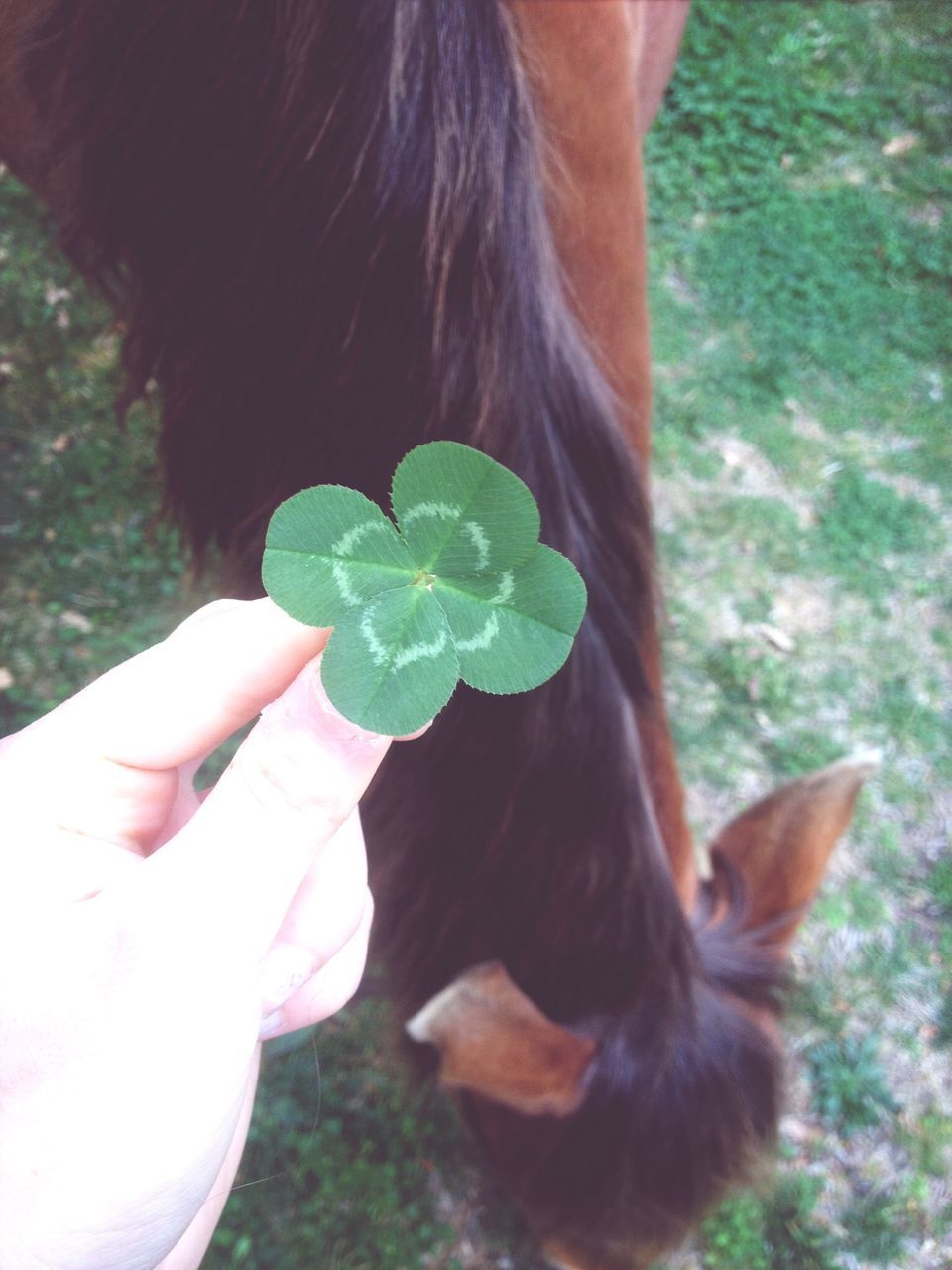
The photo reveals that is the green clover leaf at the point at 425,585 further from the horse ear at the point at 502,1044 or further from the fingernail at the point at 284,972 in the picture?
the horse ear at the point at 502,1044

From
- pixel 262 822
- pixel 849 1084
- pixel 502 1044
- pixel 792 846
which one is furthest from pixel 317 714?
pixel 849 1084

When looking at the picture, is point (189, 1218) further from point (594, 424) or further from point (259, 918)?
point (594, 424)

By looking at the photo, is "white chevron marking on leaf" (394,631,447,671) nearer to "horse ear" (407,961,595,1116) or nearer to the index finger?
the index finger

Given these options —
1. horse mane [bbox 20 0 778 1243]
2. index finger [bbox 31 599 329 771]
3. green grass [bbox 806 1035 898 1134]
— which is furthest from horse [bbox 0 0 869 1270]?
green grass [bbox 806 1035 898 1134]

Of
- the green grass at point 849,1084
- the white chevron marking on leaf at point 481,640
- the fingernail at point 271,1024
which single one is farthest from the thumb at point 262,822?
the green grass at point 849,1084

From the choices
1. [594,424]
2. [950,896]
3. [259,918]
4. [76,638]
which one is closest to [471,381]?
[594,424]

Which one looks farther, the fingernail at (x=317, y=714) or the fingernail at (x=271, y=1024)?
the fingernail at (x=271, y=1024)
